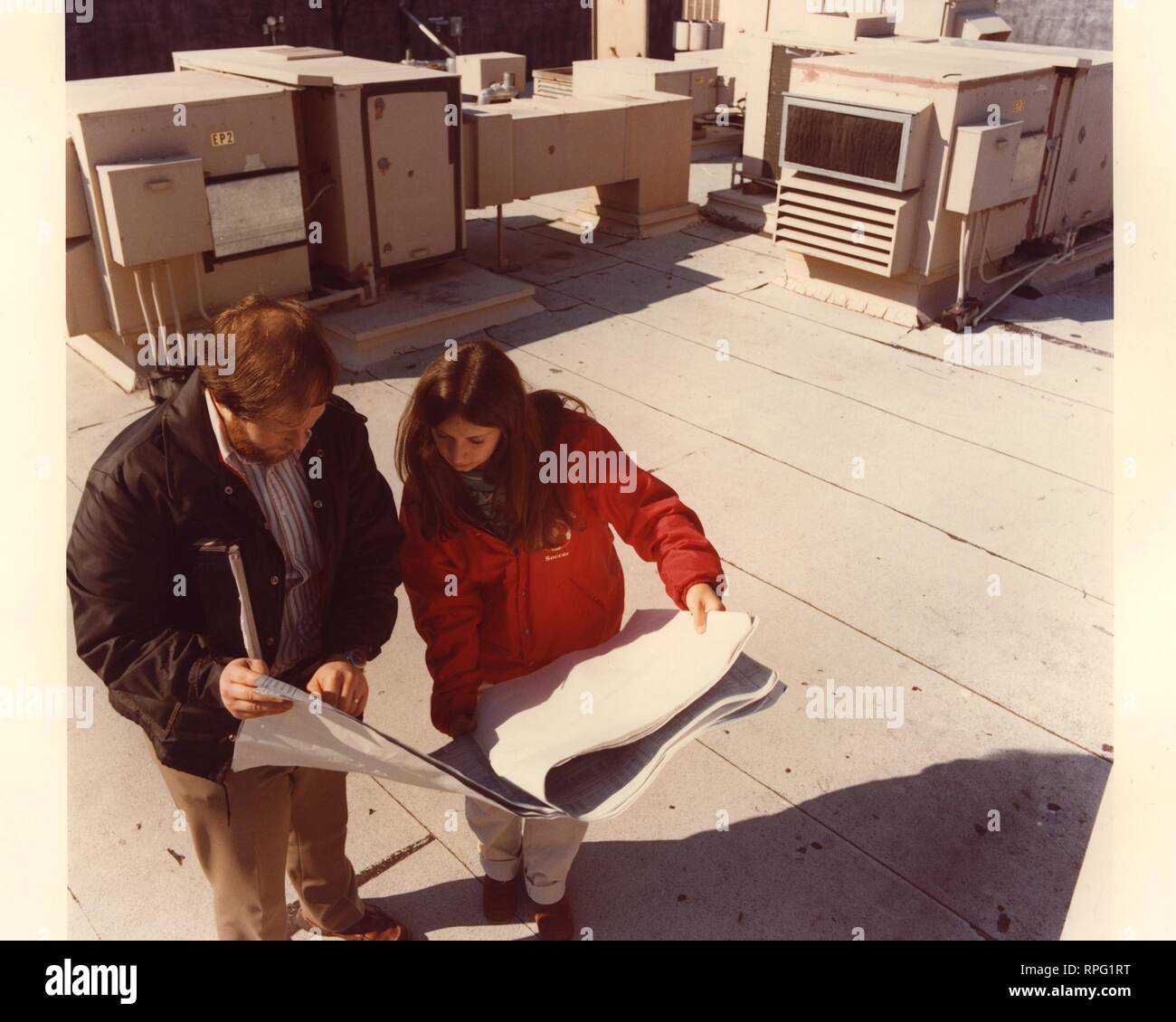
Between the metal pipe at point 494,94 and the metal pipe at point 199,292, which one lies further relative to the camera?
the metal pipe at point 494,94

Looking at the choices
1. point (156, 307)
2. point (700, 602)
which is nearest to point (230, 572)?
point (700, 602)

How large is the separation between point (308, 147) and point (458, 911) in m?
5.21

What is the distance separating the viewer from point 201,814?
210cm

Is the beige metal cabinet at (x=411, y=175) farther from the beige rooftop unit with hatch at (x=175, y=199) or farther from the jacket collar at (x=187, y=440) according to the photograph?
the jacket collar at (x=187, y=440)

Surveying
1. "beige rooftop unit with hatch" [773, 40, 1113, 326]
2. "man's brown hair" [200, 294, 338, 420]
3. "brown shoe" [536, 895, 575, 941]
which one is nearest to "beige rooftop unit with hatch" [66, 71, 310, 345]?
"beige rooftop unit with hatch" [773, 40, 1113, 326]

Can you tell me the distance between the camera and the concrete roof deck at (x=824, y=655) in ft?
9.58

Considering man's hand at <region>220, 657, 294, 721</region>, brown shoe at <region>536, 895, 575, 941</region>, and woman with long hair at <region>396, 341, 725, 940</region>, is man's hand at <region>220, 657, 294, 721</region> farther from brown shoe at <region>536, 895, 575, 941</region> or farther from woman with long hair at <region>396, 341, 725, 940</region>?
brown shoe at <region>536, 895, 575, 941</region>

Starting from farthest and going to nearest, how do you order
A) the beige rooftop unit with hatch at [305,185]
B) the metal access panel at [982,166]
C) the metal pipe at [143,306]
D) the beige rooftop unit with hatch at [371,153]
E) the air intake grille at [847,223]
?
the air intake grille at [847,223], the metal access panel at [982,166], the beige rooftop unit with hatch at [371,153], the metal pipe at [143,306], the beige rooftop unit with hatch at [305,185]

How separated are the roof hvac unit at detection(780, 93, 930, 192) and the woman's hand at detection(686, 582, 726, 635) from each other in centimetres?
512

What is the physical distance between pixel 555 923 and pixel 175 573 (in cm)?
147

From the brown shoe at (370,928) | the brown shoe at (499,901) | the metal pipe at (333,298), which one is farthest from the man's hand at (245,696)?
the metal pipe at (333,298)

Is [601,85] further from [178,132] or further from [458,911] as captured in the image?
[458,911]

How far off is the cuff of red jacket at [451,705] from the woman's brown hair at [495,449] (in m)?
0.38

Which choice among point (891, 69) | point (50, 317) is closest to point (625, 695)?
point (50, 317)
